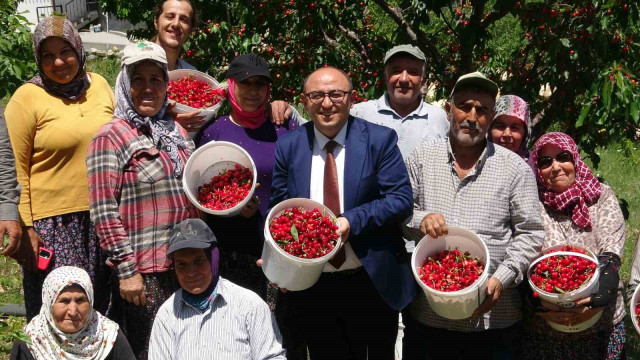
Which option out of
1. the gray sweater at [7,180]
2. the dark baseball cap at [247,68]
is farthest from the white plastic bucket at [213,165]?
the gray sweater at [7,180]

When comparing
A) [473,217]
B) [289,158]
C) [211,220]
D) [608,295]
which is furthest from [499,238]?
[211,220]

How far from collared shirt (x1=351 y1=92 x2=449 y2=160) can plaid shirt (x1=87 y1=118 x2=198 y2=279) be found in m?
1.19

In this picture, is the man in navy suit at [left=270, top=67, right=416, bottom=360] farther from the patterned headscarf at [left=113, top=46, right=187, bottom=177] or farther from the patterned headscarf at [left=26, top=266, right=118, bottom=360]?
the patterned headscarf at [left=26, top=266, right=118, bottom=360]

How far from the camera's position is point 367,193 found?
12.2ft

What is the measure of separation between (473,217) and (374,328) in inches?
29.7

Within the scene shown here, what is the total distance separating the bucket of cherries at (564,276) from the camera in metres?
3.54

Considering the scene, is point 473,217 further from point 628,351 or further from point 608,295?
point 628,351

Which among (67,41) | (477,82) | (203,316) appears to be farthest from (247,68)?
(203,316)

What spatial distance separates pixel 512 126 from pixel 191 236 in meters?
1.79

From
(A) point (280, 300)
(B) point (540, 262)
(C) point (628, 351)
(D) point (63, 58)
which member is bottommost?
(C) point (628, 351)

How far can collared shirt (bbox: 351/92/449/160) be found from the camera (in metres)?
4.28

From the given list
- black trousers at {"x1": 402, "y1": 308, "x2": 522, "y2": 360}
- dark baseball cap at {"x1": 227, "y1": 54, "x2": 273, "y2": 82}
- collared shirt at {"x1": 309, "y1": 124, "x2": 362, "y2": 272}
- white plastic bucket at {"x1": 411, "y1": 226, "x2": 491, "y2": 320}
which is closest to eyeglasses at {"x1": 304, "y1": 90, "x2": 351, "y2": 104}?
collared shirt at {"x1": 309, "y1": 124, "x2": 362, "y2": 272}

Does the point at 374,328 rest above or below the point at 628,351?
above

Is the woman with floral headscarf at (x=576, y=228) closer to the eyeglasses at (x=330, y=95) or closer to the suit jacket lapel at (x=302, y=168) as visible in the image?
the eyeglasses at (x=330, y=95)
